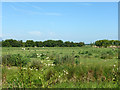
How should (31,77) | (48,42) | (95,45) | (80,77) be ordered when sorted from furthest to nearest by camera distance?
(95,45) → (48,42) → (80,77) → (31,77)

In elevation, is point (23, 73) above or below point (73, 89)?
above

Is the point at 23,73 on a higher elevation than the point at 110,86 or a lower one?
higher

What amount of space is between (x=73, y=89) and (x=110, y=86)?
986mm

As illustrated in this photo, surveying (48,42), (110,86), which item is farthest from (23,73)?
(48,42)

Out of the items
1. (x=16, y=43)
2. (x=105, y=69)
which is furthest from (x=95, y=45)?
(x=105, y=69)

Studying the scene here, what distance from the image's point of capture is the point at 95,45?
2928cm

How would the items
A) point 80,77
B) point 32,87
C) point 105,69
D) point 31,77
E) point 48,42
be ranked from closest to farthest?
point 32,87
point 31,77
point 80,77
point 105,69
point 48,42

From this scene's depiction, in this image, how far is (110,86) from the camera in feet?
15.8

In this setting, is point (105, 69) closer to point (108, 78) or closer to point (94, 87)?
point (108, 78)

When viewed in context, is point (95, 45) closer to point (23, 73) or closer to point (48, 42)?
point (48, 42)

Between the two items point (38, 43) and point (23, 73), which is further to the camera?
point (38, 43)

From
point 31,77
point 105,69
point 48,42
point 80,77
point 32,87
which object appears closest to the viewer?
point 32,87

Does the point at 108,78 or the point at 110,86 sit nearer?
the point at 110,86

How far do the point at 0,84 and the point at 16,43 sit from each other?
16.3m
